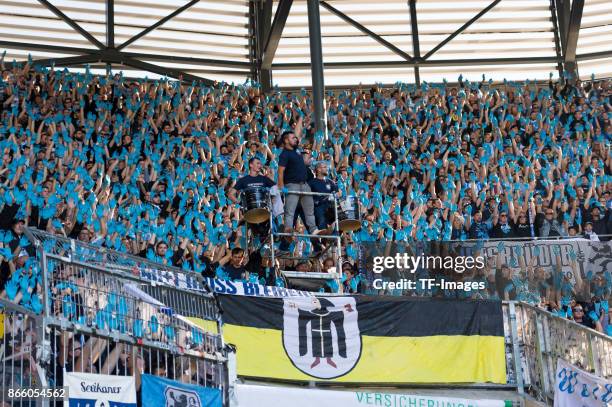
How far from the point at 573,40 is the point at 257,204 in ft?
51.5

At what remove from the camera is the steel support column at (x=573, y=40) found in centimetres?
2515

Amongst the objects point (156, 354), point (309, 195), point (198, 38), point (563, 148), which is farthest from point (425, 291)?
point (198, 38)

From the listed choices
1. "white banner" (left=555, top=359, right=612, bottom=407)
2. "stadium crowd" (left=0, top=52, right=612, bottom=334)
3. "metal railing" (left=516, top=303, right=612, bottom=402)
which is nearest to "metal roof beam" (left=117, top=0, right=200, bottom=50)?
"stadium crowd" (left=0, top=52, right=612, bottom=334)

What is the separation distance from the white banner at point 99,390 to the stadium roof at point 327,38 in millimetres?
17224

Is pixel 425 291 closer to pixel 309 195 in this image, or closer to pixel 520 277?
pixel 520 277

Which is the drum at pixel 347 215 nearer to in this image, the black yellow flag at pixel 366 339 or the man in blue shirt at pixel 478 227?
the black yellow flag at pixel 366 339

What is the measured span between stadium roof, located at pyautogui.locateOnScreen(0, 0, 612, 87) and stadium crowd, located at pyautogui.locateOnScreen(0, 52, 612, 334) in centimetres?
216

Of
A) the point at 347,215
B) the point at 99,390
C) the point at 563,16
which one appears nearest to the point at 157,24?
the point at 563,16

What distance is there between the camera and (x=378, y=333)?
38.7ft

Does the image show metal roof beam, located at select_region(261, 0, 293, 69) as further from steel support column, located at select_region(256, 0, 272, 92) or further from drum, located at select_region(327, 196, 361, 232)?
drum, located at select_region(327, 196, 361, 232)

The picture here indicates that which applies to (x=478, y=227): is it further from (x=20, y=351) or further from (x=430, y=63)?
(x=20, y=351)

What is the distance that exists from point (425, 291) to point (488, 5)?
14.8 metres

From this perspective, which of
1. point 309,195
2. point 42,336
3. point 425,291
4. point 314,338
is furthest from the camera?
point 425,291

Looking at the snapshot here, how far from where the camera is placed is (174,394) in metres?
9.13
